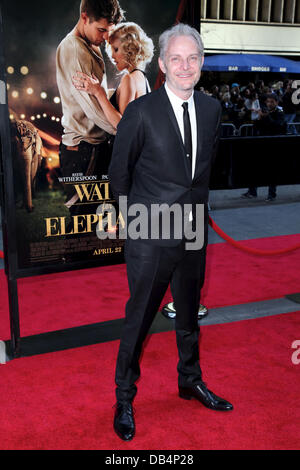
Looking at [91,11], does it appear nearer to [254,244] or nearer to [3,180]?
[3,180]

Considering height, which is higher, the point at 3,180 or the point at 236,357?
the point at 3,180

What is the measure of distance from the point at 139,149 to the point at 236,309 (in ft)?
6.70

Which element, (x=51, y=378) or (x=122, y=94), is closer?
(x=51, y=378)

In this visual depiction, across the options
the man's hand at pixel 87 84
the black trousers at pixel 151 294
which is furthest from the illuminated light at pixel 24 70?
the black trousers at pixel 151 294

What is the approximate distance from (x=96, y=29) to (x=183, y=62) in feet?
3.85

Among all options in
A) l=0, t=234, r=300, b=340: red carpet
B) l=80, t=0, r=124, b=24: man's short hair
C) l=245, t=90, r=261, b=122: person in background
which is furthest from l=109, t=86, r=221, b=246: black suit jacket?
l=245, t=90, r=261, b=122: person in background

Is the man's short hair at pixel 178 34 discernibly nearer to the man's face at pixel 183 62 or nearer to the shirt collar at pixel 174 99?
the man's face at pixel 183 62

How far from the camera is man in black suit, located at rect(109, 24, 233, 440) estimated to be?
230cm

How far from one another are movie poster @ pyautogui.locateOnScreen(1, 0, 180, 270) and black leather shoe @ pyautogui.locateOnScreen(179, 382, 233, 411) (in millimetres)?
1121

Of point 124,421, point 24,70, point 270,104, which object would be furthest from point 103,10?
point 270,104

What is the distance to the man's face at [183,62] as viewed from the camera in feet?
7.39

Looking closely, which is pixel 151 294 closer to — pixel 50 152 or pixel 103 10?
pixel 50 152

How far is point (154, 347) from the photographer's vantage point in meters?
3.37

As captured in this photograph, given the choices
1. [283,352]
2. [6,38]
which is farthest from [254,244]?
[6,38]
